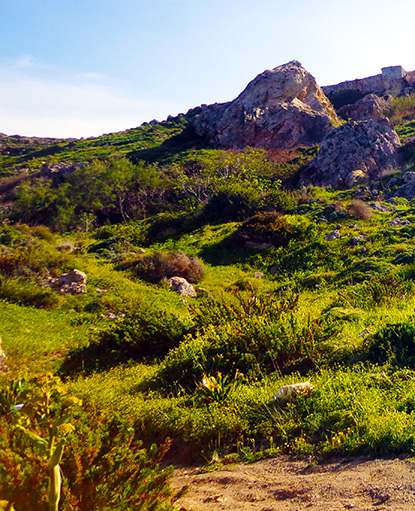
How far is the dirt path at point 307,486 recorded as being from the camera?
7.47ft

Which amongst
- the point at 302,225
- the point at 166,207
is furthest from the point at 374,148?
the point at 166,207

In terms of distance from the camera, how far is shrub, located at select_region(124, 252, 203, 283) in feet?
35.3

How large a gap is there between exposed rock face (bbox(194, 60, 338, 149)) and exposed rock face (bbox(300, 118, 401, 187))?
13143 millimetres

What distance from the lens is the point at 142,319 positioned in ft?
21.2

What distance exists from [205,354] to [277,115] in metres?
37.8

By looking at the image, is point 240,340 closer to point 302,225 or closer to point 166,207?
point 302,225

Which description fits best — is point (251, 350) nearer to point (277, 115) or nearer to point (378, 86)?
point (277, 115)

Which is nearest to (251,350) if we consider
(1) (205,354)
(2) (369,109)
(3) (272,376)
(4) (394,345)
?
(3) (272,376)

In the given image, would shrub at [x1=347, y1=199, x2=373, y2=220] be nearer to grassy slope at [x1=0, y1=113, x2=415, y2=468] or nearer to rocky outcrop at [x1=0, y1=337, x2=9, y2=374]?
grassy slope at [x1=0, y1=113, x2=415, y2=468]

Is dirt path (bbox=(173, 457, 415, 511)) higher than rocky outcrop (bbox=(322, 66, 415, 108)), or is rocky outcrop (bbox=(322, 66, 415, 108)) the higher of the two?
rocky outcrop (bbox=(322, 66, 415, 108))

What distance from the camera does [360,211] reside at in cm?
1434

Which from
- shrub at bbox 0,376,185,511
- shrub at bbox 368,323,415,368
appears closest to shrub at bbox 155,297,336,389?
shrub at bbox 368,323,415,368

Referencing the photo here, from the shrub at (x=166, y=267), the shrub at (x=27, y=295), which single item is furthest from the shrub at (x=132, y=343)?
the shrub at (x=166, y=267)

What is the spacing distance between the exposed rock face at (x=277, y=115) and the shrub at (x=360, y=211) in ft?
76.3
